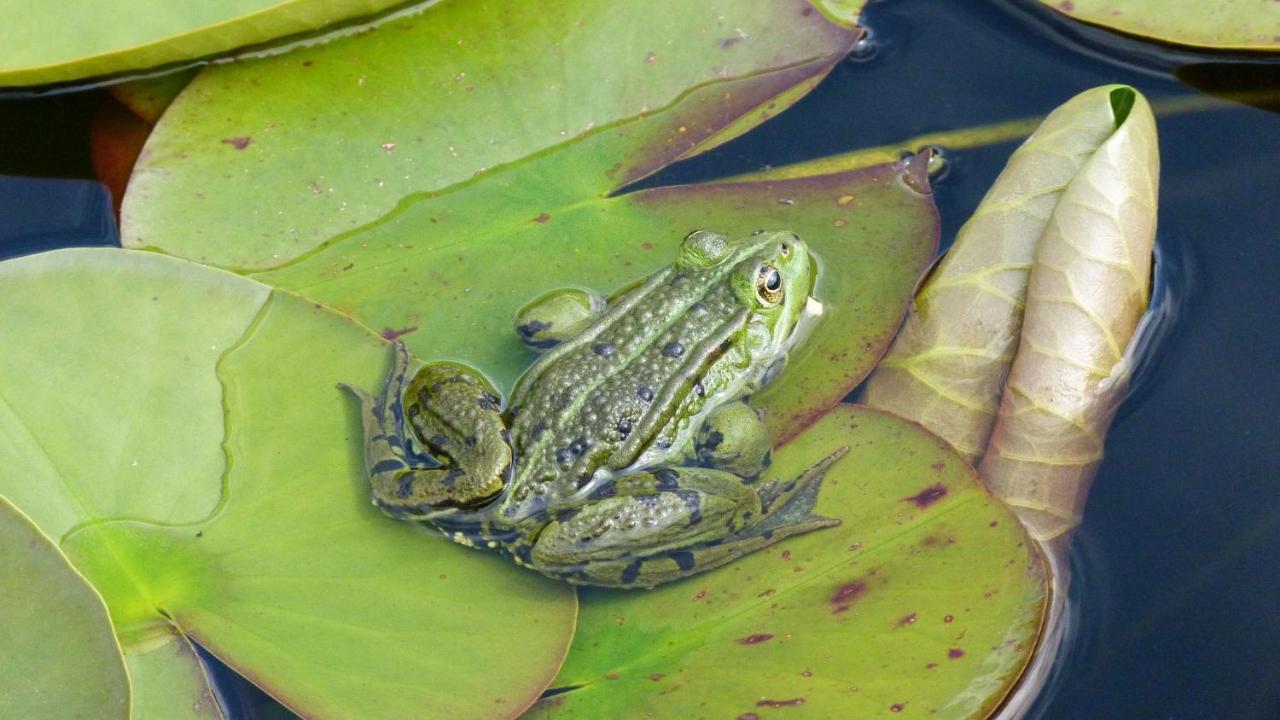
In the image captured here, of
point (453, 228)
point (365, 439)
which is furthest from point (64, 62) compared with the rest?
point (365, 439)

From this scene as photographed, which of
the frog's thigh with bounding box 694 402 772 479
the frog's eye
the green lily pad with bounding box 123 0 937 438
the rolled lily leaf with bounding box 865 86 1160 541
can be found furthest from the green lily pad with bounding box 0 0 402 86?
the rolled lily leaf with bounding box 865 86 1160 541

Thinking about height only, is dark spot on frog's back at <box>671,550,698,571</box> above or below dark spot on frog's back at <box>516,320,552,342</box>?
below

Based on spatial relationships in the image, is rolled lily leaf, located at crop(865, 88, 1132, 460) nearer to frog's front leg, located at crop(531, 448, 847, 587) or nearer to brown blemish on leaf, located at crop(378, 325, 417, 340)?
frog's front leg, located at crop(531, 448, 847, 587)

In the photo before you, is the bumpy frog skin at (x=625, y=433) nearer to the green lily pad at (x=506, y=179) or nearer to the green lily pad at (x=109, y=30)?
the green lily pad at (x=506, y=179)

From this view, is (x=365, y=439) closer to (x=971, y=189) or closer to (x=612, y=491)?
(x=612, y=491)

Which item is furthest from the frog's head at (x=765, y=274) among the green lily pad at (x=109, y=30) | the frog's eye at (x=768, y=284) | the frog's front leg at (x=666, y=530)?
the green lily pad at (x=109, y=30)

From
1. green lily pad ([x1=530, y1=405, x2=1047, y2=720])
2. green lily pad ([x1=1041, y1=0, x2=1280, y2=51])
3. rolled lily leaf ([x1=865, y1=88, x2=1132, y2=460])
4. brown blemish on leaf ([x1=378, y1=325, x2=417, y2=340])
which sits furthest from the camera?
green lily pad ([x1=1041, y1=0, x2=1280, y2=51])
